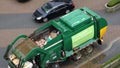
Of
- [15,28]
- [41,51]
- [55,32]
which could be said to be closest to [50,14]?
[15,28]

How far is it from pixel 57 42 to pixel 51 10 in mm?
5748

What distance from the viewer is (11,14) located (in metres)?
27.5

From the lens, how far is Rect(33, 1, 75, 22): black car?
26.0 m

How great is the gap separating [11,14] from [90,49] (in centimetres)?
807

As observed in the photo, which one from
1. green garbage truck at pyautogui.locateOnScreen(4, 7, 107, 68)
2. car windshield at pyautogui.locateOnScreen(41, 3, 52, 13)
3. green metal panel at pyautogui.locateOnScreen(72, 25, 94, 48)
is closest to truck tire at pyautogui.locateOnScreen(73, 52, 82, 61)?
green garbage truck at pyautogui.locateOnScreen(4, 7, 107, 68)

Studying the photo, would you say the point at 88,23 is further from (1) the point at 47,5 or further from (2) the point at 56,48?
(1) the point at 47,5

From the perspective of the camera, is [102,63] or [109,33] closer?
[102,63]

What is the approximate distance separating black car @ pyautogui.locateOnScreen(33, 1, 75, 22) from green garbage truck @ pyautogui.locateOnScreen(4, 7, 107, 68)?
402 centimetres

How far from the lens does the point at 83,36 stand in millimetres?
21641

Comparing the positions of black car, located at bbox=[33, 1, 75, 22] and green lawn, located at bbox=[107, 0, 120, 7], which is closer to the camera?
black car, located at bbox=[33, 1, 75, 22]

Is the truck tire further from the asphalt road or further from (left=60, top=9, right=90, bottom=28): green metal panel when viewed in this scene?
(left=60, top=9, right=90, bottom=28): green metal panel

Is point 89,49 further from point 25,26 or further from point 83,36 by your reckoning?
point 25,26

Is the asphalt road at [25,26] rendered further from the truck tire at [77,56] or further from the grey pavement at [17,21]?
the truck tire at [77,56]

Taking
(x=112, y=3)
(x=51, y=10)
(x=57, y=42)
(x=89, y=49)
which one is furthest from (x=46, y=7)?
(x=57, y=42)
